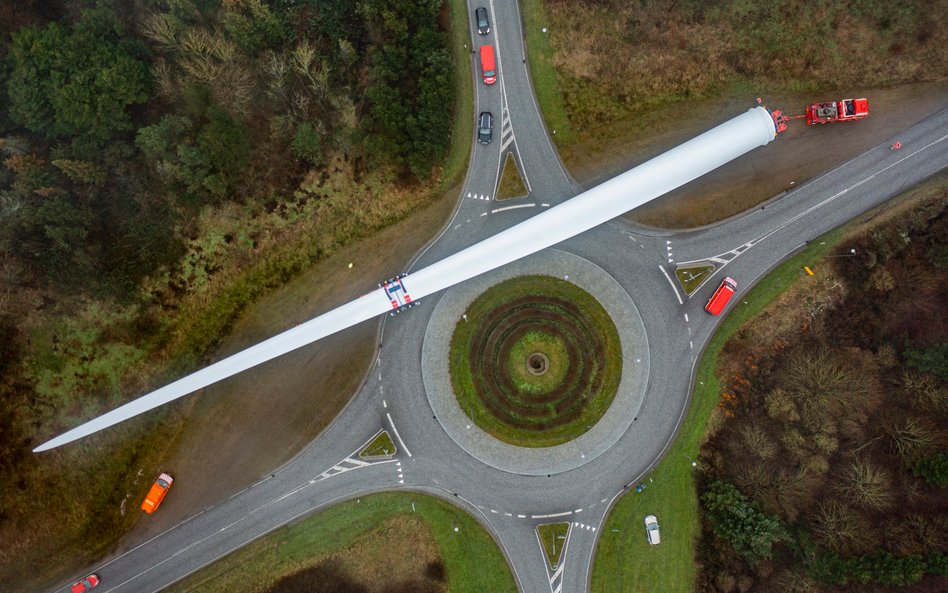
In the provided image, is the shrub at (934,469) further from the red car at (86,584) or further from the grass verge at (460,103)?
the red car at (86,584)

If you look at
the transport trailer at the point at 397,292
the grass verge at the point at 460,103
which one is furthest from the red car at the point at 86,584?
the grass verge at the point at 460,103

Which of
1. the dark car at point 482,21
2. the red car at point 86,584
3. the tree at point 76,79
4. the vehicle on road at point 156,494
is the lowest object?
the red car at point 86,584

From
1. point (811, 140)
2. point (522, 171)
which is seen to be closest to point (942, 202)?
point (811, 140)

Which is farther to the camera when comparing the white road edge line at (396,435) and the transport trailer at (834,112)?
the white road edge line at (396,435)

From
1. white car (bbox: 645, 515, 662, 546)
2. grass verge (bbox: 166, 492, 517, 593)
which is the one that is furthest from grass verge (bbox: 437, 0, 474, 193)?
white car (bbox: 645, 515, 662, 546)

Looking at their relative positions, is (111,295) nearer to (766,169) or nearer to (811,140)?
(766,169)

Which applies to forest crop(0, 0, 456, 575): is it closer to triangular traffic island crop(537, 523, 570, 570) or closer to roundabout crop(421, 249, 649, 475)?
roundabout crop(421, 249, 649, 475)

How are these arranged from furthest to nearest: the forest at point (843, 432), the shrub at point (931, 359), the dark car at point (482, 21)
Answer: the dark car at point (482, 21) → the shrub at point (931, 359) → the forest at point (843, 432)
